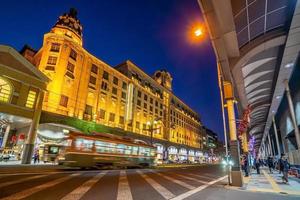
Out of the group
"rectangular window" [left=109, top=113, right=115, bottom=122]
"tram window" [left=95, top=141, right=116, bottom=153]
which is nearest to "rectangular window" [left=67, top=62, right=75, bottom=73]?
"rectangular window" [left=109, top=113, right=115, bottom=122]

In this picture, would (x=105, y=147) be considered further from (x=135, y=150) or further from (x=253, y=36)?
(x=253, y=36)

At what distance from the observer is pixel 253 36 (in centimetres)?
969

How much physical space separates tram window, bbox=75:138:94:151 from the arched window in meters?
11.4

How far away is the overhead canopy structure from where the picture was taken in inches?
298

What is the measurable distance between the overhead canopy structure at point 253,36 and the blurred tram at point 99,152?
44.5 feet

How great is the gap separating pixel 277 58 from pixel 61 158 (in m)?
18.9

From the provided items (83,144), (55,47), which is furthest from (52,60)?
(83,144)

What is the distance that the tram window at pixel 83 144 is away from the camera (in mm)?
16258

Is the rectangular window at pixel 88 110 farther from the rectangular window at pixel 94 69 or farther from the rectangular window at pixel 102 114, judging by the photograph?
the rectangular window at pixel 94 69

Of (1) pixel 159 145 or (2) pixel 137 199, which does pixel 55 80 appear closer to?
(2) pixel 137 199

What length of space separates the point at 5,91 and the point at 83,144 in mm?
12417

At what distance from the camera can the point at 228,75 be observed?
10602 mm

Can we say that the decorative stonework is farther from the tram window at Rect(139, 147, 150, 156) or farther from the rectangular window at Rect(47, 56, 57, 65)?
the tram window at Rect(139, 147, 150, 156)

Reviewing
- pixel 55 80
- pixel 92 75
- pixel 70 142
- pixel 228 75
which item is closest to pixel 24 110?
pixel 55 80
